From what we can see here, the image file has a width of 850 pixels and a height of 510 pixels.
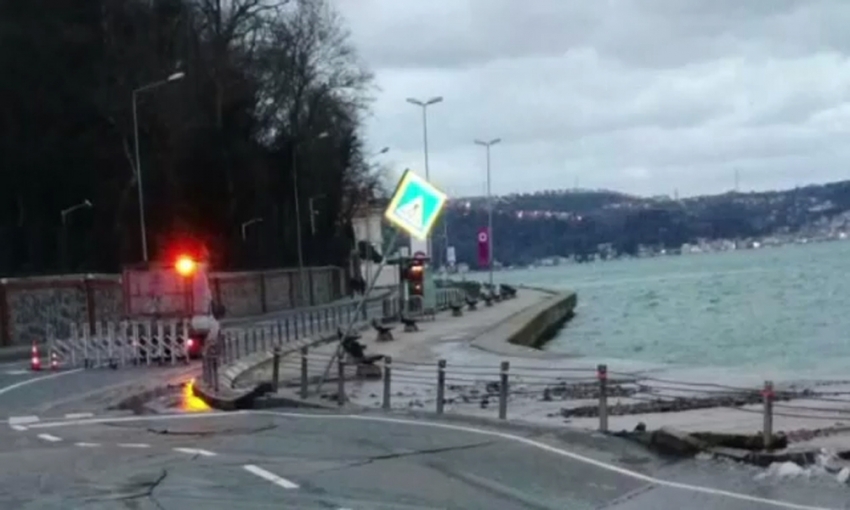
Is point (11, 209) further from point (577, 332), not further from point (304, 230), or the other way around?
point (304, 230)

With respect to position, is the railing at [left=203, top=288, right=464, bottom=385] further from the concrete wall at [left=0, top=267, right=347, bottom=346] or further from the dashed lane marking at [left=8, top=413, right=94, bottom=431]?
the concrete wall at [left=0, top=267, right=347, bottom=346]

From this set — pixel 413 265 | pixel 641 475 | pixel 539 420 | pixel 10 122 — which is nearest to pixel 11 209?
pixel 10 122

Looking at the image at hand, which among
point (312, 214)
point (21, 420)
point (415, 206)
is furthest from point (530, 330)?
point (312, 214)

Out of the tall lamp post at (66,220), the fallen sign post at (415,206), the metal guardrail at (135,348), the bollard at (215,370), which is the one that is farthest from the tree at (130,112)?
the fallen sign post at (415,206)

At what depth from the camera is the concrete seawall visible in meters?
44.8

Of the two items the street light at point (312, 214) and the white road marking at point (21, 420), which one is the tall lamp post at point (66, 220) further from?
the white road marking at point (21, 420)

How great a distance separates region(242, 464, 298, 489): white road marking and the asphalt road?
20 millimetres

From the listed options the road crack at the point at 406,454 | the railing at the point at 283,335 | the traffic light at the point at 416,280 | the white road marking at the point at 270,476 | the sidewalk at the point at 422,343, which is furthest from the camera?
the traffic light at the point at 416,280

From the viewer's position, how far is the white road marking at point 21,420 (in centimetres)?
2528

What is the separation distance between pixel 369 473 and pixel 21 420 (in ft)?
38.7

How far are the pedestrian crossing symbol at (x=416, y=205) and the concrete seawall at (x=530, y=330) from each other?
19.3 meters

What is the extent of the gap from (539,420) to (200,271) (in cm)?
2524

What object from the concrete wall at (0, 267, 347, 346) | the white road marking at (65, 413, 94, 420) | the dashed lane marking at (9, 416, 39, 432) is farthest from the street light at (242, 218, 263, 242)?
the dashed lane marking at (9, 416, 39, 432)

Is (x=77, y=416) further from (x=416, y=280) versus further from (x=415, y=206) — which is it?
(x=416, y=280)
